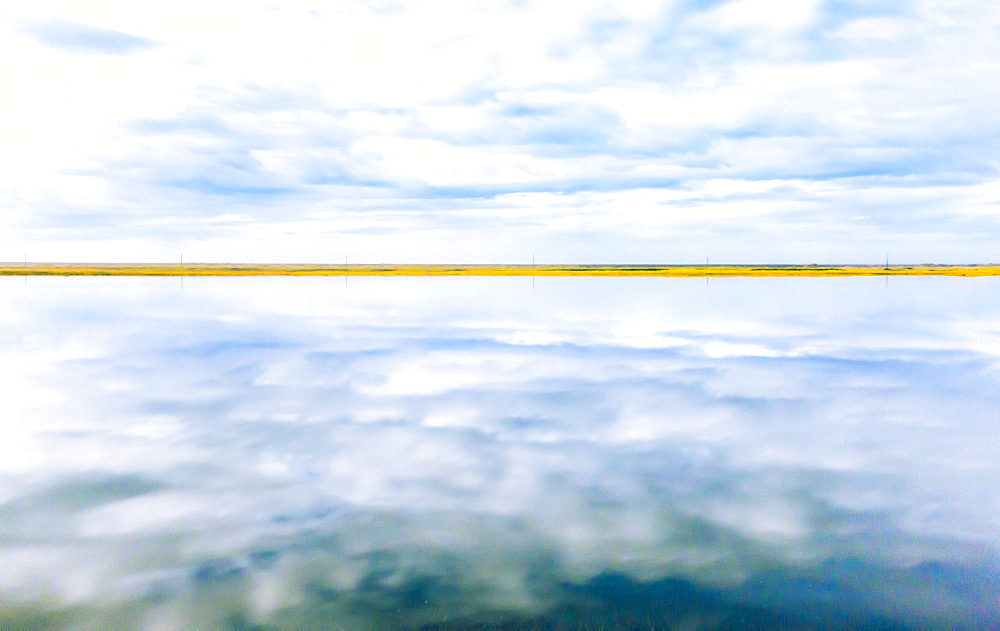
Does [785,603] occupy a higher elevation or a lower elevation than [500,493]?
lower

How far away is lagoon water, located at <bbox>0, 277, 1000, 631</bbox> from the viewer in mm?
6160

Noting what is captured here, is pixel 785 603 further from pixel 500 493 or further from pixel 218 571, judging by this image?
pixel 218 571

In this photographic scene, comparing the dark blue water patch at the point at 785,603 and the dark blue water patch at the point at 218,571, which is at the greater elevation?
the dark blue water patch at the point at 218,571

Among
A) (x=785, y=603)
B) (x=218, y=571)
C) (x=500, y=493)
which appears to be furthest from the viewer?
(x=500, y=493)

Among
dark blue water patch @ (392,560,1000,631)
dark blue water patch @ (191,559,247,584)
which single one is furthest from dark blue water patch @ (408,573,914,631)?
dark blue water patch @ (191,559,247,584)

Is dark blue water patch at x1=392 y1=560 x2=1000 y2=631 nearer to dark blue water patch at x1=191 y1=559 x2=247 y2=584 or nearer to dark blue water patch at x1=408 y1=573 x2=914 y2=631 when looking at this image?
dark blue water patch at x1=408 y1=573 x2=914 y2=631

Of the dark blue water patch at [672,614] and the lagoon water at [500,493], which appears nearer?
the dark blue water patch at [672,614]

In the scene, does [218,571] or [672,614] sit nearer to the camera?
[672,614]

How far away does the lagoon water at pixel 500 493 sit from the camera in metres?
6.16

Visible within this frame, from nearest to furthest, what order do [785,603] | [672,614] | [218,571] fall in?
[672,614], [785,603], [218,571]

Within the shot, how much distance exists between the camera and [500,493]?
9.06m

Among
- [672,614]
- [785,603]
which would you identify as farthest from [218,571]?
[785,603]

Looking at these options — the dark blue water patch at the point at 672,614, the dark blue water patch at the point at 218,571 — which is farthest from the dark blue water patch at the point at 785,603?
the dark blue water patch at the point at 218,571

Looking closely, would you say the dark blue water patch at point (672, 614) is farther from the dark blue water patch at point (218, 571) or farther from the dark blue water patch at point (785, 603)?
the dark blue water patch at point (218, 571)
